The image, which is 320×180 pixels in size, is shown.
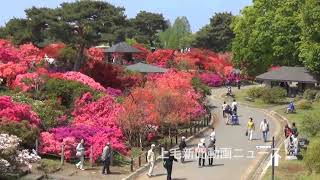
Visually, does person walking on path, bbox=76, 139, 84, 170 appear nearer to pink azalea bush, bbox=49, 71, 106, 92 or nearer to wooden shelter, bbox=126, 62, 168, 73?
pink azalea bush, bbox=49, 71, 106, 92

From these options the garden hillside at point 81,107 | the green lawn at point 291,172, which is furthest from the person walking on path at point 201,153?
the garden hillside at point 81,107

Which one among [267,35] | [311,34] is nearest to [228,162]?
[311,34]

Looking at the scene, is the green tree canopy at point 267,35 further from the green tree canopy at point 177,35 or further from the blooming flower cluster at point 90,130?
the green tree canopy at point 177,35

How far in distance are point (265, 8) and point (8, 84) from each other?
36.3m

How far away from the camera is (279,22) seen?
204 ft

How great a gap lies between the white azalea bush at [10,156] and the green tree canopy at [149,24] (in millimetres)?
92346

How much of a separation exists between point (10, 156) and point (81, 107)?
13086 mm

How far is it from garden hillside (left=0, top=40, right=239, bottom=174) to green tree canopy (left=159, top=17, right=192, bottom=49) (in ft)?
236

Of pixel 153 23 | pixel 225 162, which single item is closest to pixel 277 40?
pixel 225 162

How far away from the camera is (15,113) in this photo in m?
27.4

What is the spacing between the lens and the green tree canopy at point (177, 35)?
404 feet

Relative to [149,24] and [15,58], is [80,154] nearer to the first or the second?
[15,58]

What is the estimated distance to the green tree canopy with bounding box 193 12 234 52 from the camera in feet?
345

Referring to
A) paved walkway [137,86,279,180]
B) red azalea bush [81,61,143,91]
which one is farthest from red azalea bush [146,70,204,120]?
red azalea bush [81,61,143,91]
